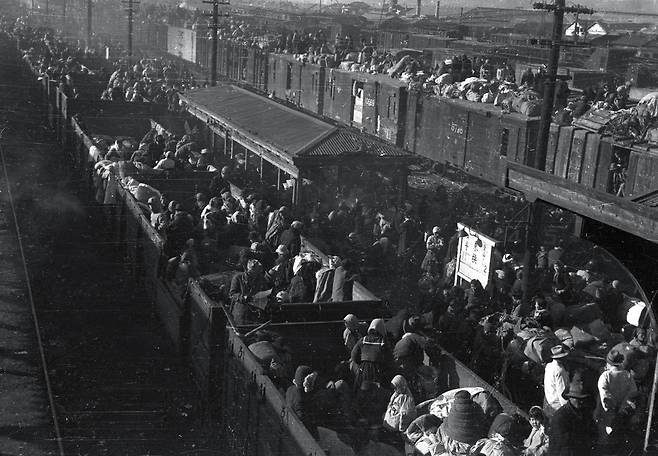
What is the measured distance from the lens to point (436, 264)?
1583 cm

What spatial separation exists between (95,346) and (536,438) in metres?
7.48

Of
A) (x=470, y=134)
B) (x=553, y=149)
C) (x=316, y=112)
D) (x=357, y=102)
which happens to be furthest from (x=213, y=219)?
(x=316, y=112)

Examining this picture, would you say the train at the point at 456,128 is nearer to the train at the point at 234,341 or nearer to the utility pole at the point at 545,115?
the utility pole at the point at 545,115

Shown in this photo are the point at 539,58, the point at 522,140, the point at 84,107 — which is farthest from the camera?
the point at 539,58

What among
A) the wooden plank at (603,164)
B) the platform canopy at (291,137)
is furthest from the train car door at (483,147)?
the wooden plank at (603,164)

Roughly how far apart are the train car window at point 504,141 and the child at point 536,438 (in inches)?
683

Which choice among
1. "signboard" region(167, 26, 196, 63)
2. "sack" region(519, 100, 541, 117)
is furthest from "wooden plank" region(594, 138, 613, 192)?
"signboard" region(167, 26, 196, 63)

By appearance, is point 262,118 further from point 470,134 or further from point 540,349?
point 540,349

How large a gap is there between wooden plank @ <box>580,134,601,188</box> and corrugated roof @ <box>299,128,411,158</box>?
4.42 m

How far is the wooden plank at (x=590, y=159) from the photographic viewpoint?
21.2 meters

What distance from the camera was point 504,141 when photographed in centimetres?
2469

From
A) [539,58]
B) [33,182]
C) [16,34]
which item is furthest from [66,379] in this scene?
[16,34]

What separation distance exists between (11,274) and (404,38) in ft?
147

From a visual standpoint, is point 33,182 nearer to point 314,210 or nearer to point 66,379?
point 314,210
